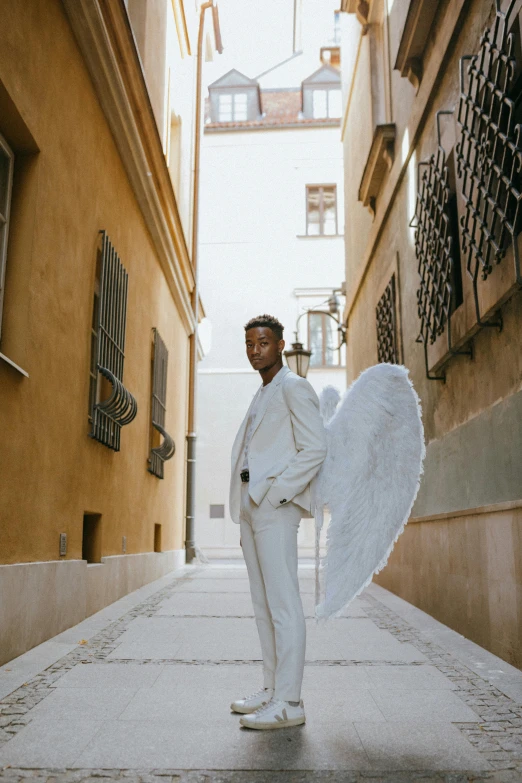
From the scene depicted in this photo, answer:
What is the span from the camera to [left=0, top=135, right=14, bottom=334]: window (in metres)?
5.25

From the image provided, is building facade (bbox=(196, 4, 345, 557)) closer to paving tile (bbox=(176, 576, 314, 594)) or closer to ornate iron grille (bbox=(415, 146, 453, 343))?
paving tile (bbox=(176, 576, 314, 594))

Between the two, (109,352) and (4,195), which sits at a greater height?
(4,195)

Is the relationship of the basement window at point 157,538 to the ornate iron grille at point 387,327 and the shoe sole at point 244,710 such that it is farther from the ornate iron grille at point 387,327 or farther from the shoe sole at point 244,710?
the shoe sole at point 244,710

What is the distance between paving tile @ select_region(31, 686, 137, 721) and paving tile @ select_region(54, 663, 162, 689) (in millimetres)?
98

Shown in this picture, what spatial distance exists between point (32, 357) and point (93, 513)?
2.46m

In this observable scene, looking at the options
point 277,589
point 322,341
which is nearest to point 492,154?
point 277,589

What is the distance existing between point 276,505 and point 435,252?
158 inches

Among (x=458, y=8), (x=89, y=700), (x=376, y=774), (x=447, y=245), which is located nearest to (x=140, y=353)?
(x=447, y=245)

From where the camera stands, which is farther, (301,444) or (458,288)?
(458,288)

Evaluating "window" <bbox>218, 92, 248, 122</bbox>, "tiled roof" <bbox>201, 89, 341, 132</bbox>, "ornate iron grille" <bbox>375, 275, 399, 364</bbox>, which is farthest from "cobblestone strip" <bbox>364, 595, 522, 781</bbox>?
"window" <bbox>218, 92, 248, 122</bbox>

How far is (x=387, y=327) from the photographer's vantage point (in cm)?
984

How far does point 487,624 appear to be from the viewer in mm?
5203

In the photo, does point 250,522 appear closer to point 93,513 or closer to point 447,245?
point 447,245

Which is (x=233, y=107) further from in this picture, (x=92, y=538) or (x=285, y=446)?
(x=285, y=446)
